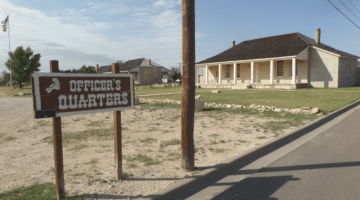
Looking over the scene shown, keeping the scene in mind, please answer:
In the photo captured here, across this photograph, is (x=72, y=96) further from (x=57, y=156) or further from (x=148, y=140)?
(x=148, y=140)

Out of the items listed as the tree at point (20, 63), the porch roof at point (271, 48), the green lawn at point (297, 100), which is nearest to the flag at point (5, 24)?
the tree at point (20, 63)

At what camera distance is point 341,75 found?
25.2 m

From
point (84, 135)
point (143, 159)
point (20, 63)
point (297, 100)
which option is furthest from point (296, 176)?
point (20, 63)

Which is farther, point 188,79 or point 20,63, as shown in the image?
point 20,63

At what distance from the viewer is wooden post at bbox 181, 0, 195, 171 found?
373cm

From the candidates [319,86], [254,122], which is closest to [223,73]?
[319,86]

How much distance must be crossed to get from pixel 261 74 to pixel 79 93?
2903 cm

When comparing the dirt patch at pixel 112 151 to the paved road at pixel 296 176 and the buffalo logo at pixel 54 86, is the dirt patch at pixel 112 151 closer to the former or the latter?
the paved road at pixel 296 176

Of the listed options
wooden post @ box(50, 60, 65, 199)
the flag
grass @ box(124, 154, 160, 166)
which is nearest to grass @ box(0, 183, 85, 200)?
wooden post @ box(50, 60, 65, 199)

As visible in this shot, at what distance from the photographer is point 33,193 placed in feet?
10.2

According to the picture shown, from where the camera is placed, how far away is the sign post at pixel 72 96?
2.83 m

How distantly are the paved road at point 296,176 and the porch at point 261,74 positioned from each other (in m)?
20.8

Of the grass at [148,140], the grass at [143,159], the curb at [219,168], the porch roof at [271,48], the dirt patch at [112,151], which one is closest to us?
the curb at [219,168]

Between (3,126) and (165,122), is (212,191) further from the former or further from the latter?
(3,126)
